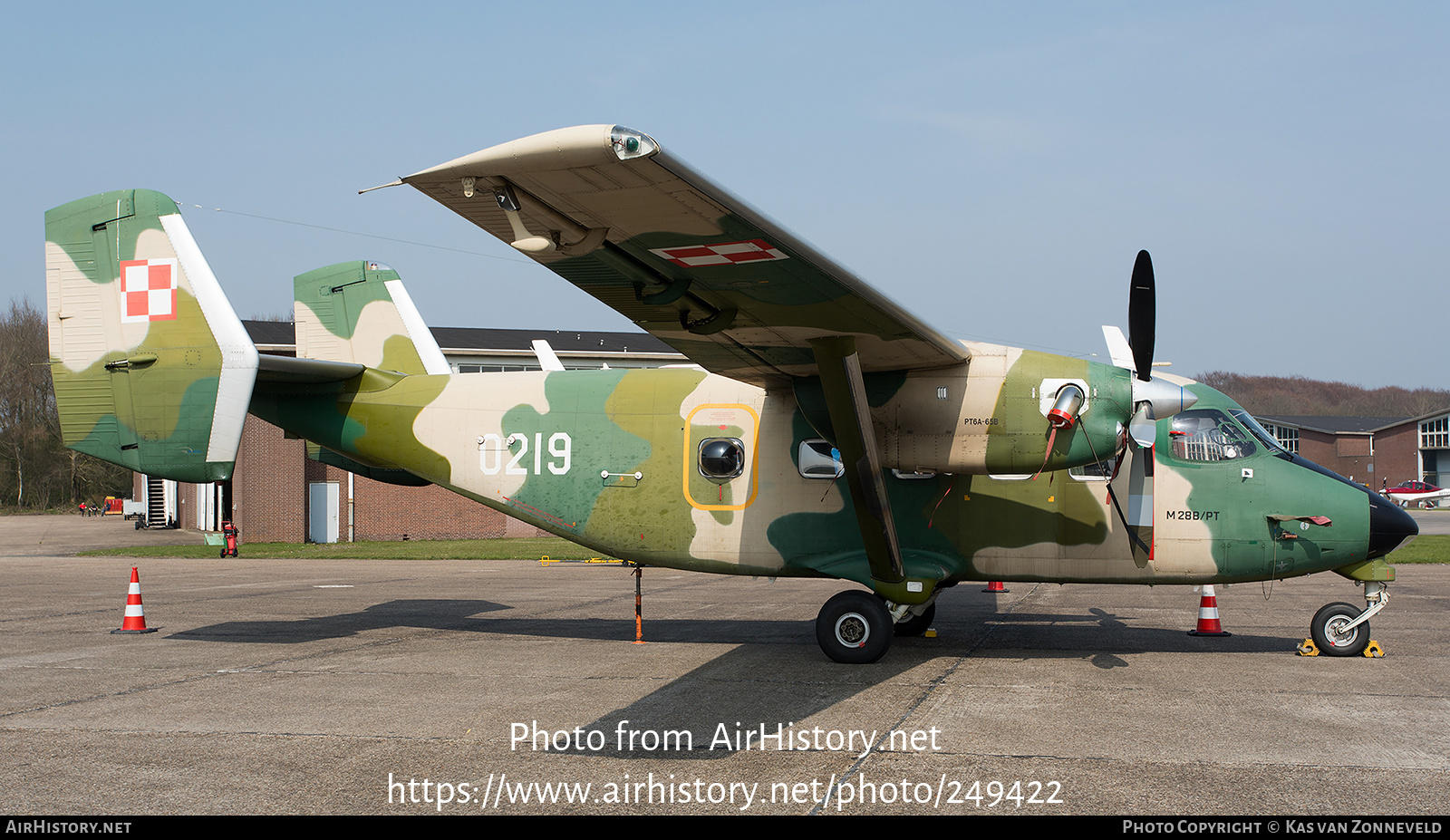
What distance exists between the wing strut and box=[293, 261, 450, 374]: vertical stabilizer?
7.51 meters

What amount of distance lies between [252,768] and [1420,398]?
555 ft

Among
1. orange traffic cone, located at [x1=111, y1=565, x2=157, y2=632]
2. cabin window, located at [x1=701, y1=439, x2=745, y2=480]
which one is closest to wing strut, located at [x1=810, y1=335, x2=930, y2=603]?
cabin window, located at [x1=701, y1=439, x2=745, y2=480]

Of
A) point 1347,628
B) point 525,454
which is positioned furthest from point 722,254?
point 1347,628

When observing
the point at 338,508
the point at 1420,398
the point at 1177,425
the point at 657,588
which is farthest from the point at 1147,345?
the point at 1420,398

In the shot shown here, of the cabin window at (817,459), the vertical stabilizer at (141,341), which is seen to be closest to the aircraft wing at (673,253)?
the cabin window at (817,459)

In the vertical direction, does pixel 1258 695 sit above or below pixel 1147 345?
below

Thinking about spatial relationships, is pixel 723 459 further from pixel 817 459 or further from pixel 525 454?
pixel 525 454

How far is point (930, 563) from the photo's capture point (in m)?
10.7

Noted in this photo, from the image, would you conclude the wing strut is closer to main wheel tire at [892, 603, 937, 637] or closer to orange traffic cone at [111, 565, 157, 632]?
main wheel tire at [892, 603, 937, 637]

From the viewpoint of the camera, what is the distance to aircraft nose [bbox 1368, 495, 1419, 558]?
10148 millimetres

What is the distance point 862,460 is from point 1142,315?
314cm

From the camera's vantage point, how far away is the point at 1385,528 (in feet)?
33.4

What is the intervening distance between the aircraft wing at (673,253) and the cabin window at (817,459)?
3.81ft
